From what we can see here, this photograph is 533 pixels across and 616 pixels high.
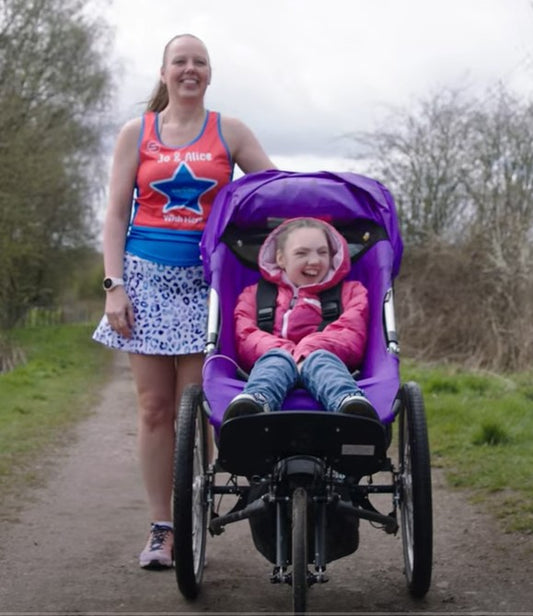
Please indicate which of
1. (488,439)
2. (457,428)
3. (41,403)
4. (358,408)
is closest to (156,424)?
(358,408)

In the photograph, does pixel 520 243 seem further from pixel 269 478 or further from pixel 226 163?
pixel 269 478

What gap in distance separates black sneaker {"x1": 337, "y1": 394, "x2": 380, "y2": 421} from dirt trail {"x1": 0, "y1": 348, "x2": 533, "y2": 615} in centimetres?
81

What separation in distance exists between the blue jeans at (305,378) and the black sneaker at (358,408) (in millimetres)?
58

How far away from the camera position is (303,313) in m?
4.66

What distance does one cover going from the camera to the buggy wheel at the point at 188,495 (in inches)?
158

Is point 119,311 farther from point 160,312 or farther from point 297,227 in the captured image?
point 297,227

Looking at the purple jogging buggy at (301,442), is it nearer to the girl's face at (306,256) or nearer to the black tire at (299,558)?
the black tire at (299,558)

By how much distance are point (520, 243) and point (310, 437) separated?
1129 centimetres

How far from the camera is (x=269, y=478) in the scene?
400 centimetres

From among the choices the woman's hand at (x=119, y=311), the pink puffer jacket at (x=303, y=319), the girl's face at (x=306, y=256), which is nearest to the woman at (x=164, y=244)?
the woman's hand at (x=119, y=311)

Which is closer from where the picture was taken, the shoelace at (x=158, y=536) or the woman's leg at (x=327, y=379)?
the woman's leg at (x=327, y=379)

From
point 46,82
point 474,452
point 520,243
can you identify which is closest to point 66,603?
point 474,452

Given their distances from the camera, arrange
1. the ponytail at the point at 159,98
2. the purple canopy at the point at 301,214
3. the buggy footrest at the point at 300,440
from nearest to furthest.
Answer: the buggy footrest at the point at 300,440 → the purple canopy at the point at 301,214 → the ponytail at the point at 159,98

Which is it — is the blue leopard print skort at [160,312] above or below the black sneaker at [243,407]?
above
